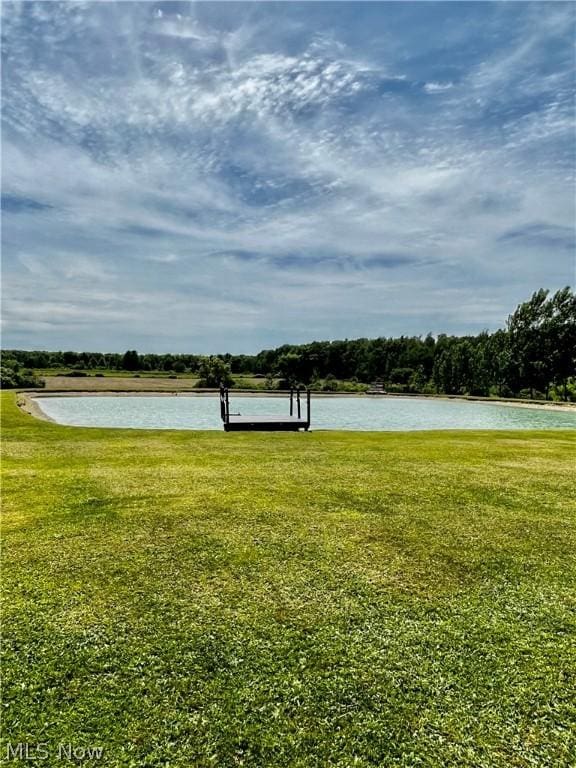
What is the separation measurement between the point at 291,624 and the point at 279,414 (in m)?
15.8

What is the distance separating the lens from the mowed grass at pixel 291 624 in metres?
1.74

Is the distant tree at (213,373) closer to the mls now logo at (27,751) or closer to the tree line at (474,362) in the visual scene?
the tree line at (474,362)

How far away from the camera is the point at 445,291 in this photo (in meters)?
28.2

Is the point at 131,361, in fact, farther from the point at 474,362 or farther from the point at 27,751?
the point at 27,751

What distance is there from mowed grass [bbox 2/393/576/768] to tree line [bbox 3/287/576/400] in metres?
12.9

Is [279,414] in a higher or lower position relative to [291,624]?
lower

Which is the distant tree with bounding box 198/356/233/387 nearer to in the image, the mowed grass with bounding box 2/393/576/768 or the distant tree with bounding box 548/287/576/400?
the distant tree with bounding box 548/287/576/400

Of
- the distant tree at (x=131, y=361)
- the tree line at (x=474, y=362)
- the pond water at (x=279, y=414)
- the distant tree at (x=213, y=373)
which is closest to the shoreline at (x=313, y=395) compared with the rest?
the pond water at (x=279, y=414)

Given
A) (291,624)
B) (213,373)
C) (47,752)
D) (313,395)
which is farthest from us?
(213,373)

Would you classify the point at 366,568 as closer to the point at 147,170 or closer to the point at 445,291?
the point at 147,170

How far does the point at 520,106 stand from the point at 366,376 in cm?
3929

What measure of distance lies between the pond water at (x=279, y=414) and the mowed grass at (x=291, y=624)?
32.9 feet

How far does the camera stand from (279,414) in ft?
59.6

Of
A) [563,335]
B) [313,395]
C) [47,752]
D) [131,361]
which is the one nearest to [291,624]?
[47,752]
